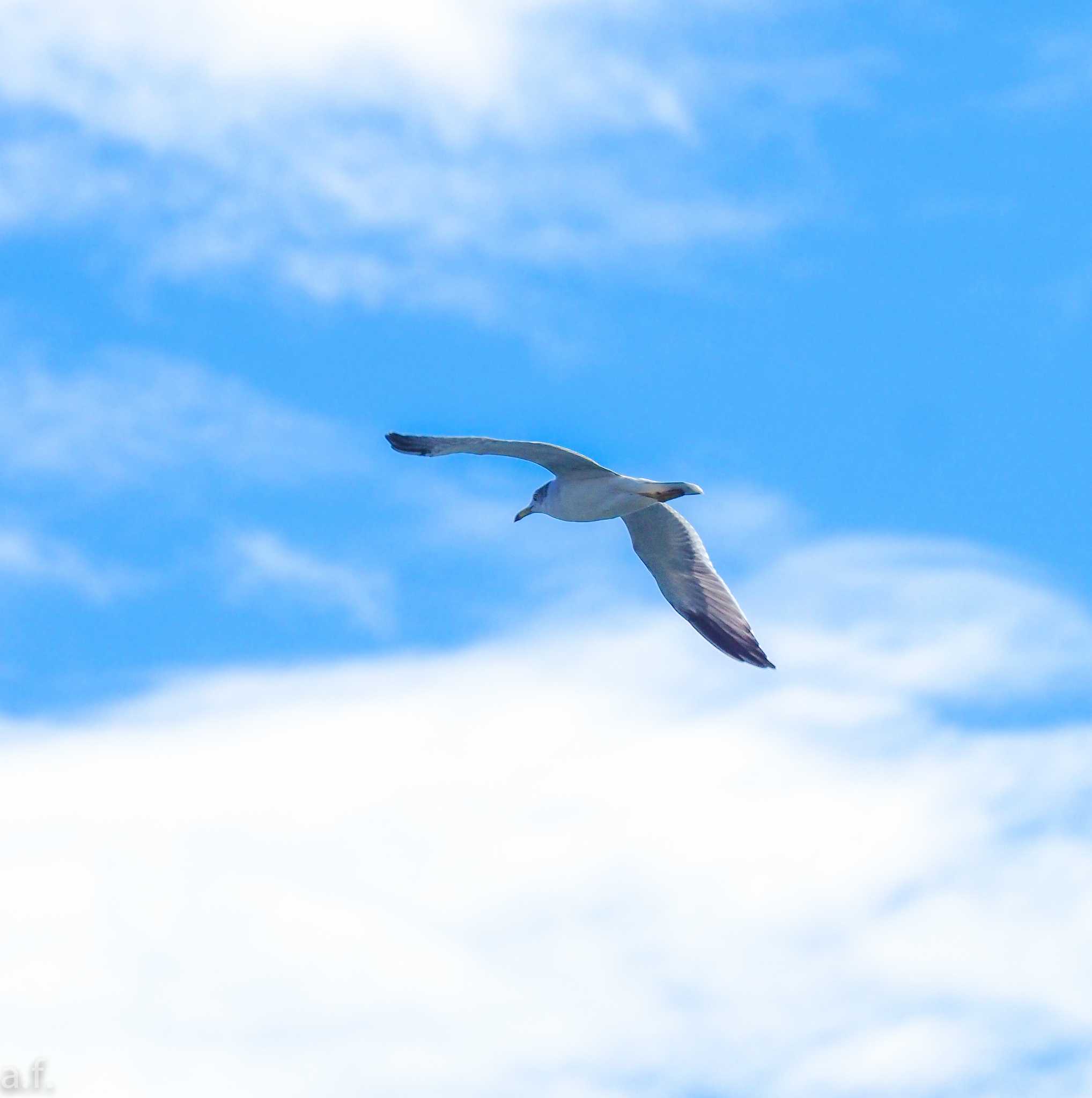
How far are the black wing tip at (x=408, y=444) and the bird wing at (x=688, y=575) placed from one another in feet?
12.7

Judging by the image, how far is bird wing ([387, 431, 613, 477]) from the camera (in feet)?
63.8

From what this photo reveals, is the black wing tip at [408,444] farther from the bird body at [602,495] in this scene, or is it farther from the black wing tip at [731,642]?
the black wing tip at [731,642]

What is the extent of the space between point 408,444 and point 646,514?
13.7ft

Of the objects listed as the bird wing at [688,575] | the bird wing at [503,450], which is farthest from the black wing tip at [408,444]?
the bird wing at [688,575]

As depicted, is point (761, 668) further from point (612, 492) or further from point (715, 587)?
point (612, 492)

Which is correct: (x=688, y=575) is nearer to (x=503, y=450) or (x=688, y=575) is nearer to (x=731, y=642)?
(x=731, y=642)

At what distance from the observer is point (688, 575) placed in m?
23.0

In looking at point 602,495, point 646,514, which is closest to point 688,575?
point 646,514

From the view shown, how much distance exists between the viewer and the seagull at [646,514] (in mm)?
20047

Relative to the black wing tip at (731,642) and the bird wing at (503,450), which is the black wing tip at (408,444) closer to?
the bird wing at (503,450)

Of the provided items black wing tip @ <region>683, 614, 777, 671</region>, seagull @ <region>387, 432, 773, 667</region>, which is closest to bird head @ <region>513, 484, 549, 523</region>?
seagull @ <region>387, 432, 773, 667</region>

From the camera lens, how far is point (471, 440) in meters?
19.3

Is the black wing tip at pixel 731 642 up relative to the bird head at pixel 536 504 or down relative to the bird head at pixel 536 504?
down

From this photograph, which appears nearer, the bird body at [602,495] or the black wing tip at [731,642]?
the bird body at [602,495]
